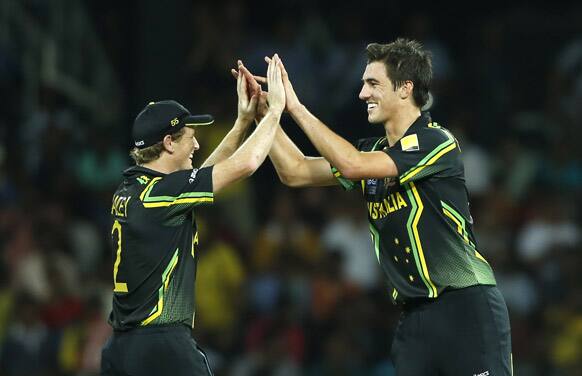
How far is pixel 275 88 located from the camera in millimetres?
→ 6652

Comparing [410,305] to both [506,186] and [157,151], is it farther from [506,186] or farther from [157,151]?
[506,186]

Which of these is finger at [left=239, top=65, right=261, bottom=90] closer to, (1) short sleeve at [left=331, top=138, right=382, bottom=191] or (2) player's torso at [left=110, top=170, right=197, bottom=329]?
(1) short sleeve at [left=331, top=138, right=382, bottom=191]

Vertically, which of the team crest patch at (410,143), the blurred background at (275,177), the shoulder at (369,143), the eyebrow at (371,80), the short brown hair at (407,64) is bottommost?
the blurred background at (275,177)

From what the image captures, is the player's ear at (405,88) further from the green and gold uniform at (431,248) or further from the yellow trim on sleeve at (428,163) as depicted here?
the yellow trim on sleeve at (428,163)

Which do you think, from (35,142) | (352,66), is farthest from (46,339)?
(352,66)

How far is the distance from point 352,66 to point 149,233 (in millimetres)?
7316

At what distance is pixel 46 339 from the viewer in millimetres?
11445

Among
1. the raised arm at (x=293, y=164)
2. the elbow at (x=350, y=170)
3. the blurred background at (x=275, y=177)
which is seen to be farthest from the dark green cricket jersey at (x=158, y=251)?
the blurred background at (x=275, y=177)

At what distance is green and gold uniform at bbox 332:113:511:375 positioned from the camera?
6344 millimetres

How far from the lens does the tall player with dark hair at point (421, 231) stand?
6.31 metres

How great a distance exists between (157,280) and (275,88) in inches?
48.6

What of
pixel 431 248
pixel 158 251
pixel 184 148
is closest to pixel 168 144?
pixel 184 148

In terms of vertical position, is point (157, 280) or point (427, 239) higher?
point (427, 239)

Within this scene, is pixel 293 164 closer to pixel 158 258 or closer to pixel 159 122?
pixel 159 122
